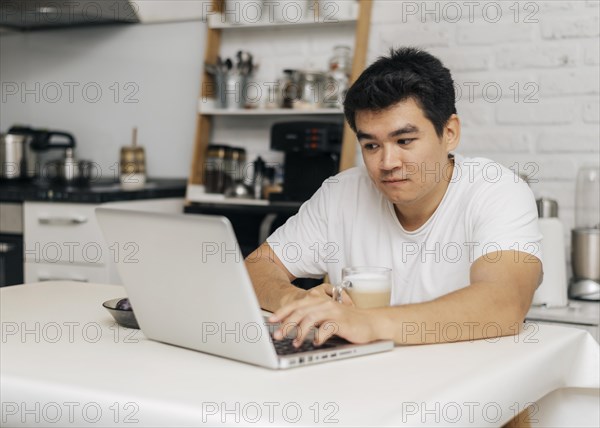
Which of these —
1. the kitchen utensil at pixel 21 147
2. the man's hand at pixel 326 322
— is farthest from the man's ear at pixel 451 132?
the kitchen utensil at pixel 21 147

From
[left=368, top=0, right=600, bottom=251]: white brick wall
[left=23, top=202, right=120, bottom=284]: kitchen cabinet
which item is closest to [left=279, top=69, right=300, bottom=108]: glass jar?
[left=368, top=0, right=600, bottom=251]: white brick wall

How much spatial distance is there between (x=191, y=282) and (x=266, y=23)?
231 cm

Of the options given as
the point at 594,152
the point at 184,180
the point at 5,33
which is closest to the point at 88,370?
the point at 594,152

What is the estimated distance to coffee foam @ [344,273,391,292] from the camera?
1.39 metres

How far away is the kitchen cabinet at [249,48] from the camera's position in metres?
3.05

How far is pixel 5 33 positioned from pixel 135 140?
3.29ft

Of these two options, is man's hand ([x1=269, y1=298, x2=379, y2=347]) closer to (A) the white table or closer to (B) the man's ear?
(A) the white table

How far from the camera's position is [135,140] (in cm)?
369

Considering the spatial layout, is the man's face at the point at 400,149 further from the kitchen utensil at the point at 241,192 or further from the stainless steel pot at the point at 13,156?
the stainless steel pot at the point at 13,156

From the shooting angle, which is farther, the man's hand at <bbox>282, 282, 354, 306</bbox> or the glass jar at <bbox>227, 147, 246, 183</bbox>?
the glass jar at <bbox>227, 147, 246, 183</bbox>

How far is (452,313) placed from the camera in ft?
4.40

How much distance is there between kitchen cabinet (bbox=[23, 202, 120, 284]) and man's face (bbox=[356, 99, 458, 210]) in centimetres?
162

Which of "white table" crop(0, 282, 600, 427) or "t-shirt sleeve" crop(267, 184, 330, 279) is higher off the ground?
A: "t-shirt sleeve" crop(267, 184, 330, 279)

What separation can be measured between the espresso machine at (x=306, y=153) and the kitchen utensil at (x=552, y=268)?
2.94ft
